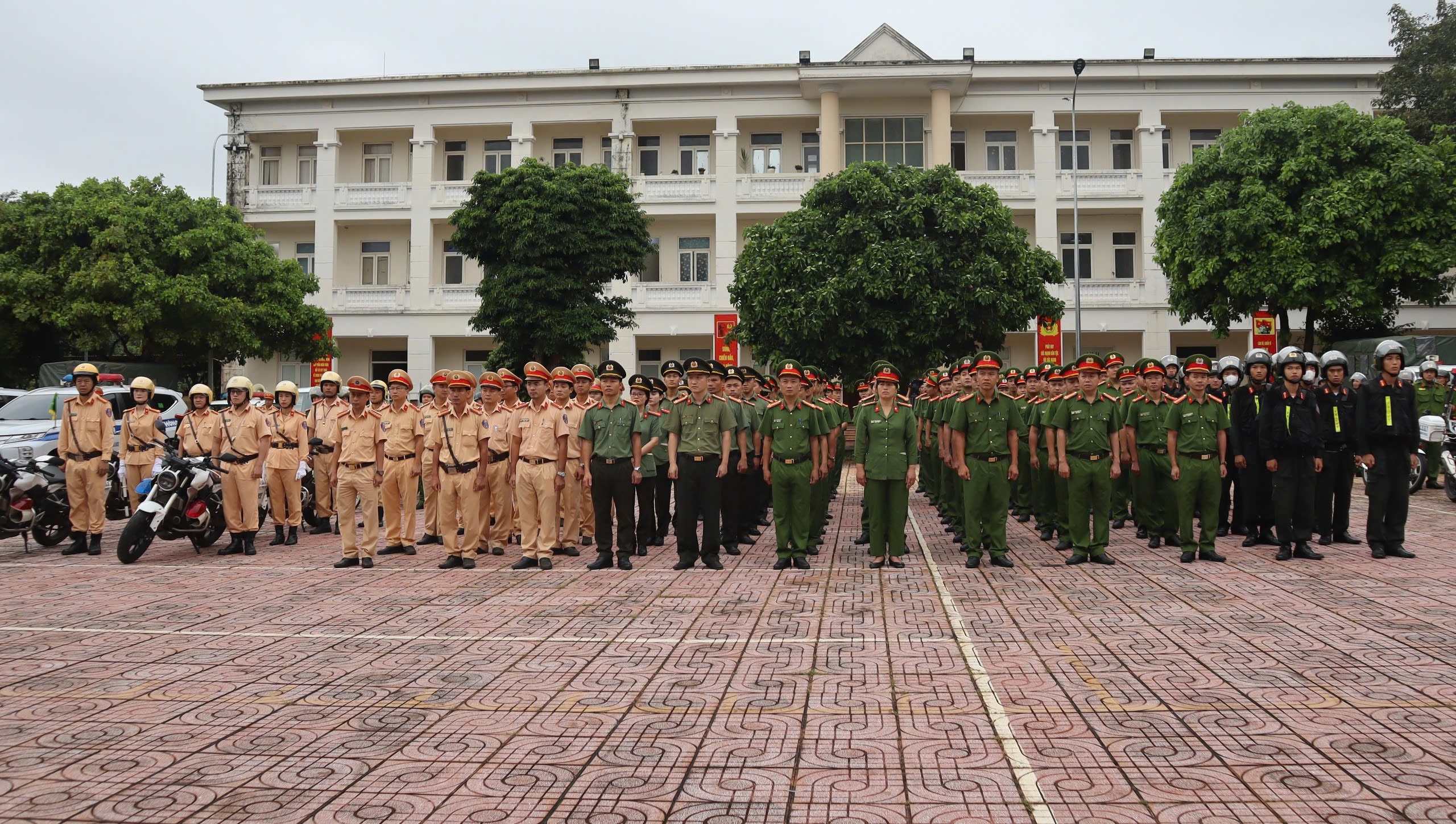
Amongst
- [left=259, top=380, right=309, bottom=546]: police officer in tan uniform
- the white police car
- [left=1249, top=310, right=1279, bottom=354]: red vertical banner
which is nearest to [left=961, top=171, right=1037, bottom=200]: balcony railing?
[left=1249, top=310, right=1279, bottom=354]: red vertical banner

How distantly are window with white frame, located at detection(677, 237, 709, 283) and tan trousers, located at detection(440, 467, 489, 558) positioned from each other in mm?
27423

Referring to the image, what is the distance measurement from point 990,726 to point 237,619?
5.42m

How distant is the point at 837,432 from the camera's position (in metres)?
14.4

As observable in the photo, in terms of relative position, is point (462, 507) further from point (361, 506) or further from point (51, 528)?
point (51, 528)

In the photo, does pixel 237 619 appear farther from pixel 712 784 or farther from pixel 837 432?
pixel 837 432

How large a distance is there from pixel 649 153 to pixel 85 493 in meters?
28.9

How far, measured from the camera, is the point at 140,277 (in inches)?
1085

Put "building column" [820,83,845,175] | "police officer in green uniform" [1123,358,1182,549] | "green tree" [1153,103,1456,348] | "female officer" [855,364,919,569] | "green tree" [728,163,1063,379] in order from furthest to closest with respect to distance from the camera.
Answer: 1. "building column" [820,83,845,175]
2. "green tree" [1153,103,1456,348]
3. "green tree" [728,163,1063,379]
4. "police officer in green uniform" [1123,358,1182,549]
5. "female officer" [855,364,919,569]

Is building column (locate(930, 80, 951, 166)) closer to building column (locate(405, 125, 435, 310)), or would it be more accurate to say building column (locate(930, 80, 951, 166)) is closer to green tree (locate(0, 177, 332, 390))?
building column (locate(405, 125, 435, 310))

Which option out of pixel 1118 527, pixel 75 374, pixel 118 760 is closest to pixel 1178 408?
pixel 1118 527

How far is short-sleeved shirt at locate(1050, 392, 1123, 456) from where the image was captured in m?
10.8

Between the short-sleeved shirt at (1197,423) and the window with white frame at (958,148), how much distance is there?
28.8m

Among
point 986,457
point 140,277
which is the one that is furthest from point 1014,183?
point 986,457

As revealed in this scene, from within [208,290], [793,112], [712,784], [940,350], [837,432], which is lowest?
[712,784]
